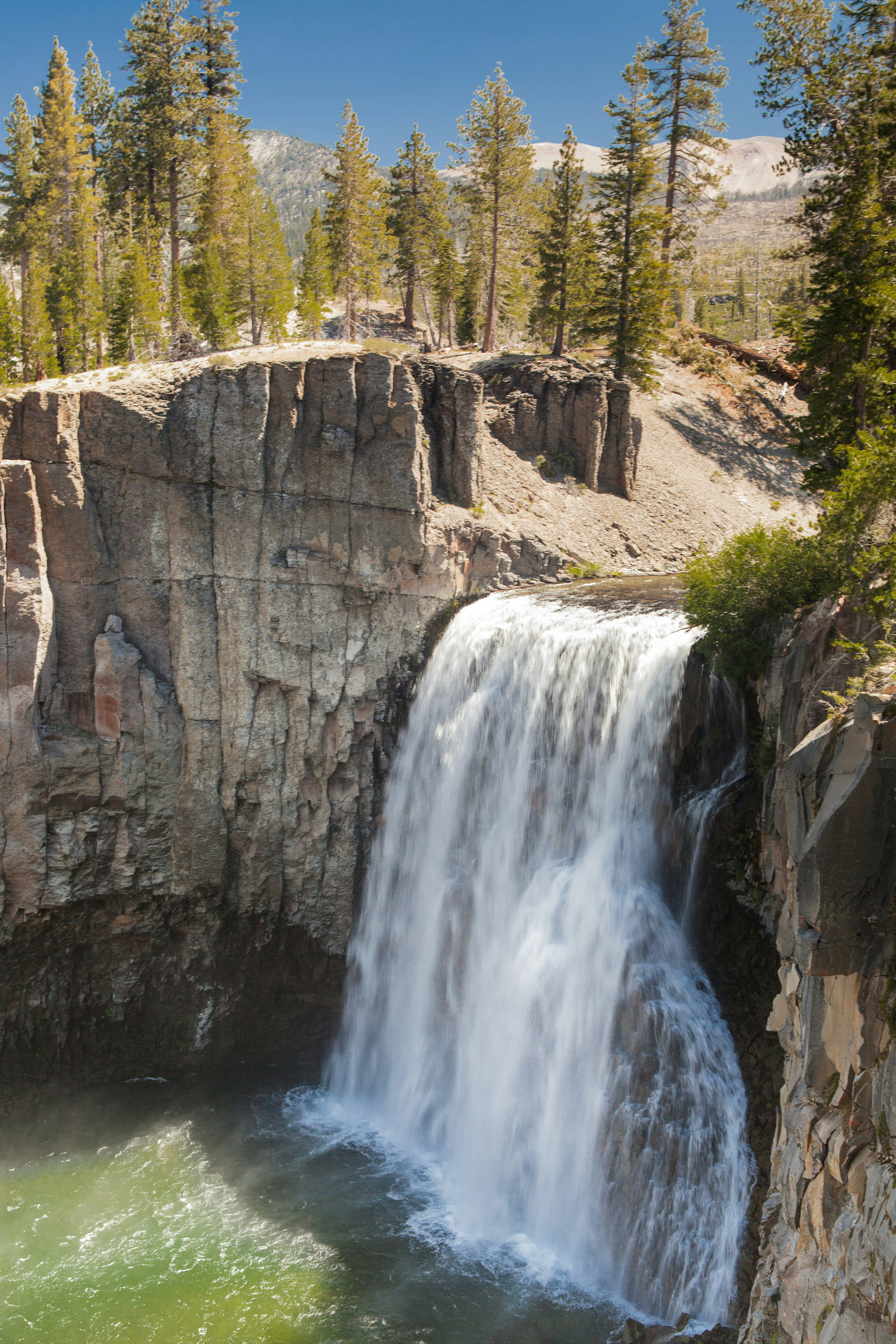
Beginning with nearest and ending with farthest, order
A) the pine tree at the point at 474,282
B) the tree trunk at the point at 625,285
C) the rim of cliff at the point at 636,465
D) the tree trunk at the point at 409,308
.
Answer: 1. the rim of cliff at the point at 636,465
2. the tree trunk at the point at 625,285
3. the pine tree at the point at 474,282
4. the tree trunk at the point at 409,308

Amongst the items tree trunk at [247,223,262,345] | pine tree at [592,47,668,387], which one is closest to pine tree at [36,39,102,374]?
tree trunk at [247,223,262,345]

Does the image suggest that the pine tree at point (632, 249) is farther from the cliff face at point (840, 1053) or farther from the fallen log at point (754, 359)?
the cliff face at point (840, 1053)

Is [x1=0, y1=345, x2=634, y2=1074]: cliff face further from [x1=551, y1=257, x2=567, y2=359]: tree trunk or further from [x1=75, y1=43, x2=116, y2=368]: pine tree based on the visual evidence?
[x1=75, y1=43, x2=116, y2=368]: pine tree

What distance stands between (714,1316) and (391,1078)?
9020mm

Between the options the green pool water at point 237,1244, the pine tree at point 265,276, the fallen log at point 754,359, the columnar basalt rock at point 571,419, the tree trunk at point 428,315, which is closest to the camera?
the green pool water at point 237,1244

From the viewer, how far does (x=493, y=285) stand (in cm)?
3725

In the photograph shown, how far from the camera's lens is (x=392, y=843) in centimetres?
2203

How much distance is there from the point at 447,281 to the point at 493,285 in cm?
776

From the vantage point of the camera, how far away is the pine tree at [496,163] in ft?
119

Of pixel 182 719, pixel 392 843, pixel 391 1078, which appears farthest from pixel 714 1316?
pixel 182 719

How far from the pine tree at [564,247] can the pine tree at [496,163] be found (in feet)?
8.59

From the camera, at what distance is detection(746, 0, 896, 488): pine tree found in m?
18.7

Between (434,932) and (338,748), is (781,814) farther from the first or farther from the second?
(338,748)

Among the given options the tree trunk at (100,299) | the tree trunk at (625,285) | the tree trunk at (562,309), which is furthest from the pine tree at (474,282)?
the tree trunk at (100,299)
